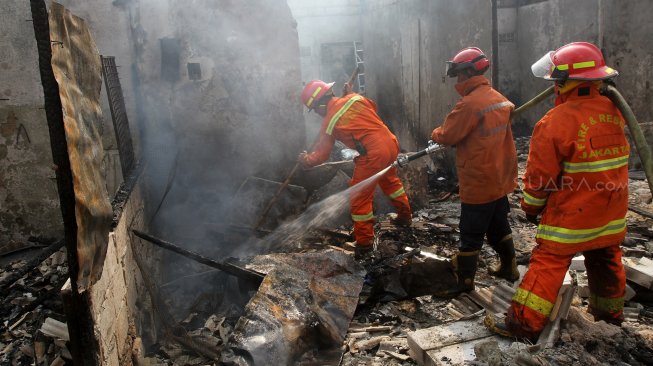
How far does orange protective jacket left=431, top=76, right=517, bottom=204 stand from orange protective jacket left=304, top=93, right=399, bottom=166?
3.98 ft

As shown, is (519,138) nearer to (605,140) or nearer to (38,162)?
(605,140)

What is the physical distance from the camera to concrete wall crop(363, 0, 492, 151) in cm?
733

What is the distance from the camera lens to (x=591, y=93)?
3.03m

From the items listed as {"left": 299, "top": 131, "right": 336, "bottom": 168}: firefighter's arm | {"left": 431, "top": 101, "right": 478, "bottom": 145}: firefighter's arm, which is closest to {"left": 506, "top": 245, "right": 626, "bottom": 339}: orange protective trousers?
{"left": 431, "top": 101, "right": 478, "bottom": 145}: firefighter's arm

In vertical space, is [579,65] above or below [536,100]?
above

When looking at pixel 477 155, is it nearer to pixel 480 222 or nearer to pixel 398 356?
pixel 480 222

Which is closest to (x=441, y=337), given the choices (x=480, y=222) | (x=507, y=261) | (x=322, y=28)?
(x=480, y=222)

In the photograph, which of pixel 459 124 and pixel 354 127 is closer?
pixel 459 124

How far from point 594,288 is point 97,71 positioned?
3767 mm

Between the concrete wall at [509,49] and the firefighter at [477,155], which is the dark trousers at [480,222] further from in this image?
the concrete wall at [509,49]

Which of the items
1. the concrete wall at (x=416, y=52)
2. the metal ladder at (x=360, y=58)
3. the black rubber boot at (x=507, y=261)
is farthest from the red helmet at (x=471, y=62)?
the metal ladder at (x=360, y=58)

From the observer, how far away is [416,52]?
9.41 metres

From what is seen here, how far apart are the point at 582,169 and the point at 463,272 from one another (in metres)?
1.70

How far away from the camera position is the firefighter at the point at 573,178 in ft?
9.79
